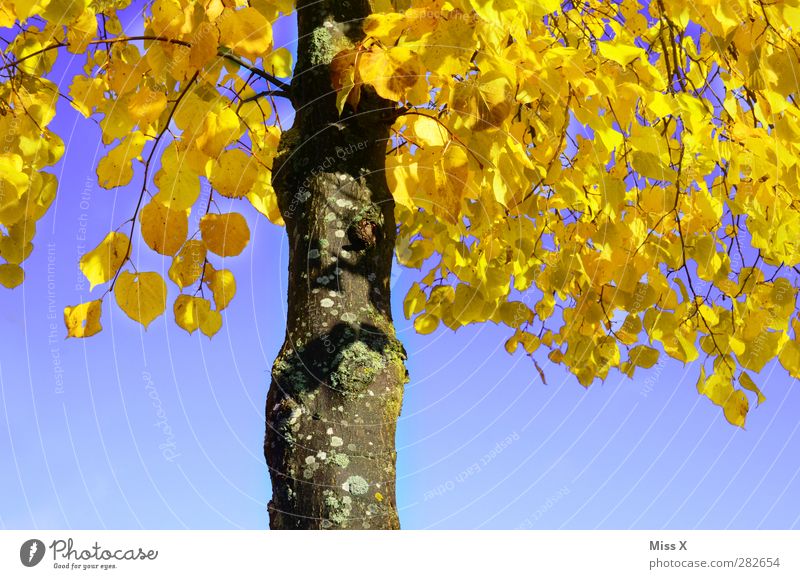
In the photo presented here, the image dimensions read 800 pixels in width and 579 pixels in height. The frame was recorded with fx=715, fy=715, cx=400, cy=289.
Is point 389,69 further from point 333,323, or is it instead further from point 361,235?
point 333,323

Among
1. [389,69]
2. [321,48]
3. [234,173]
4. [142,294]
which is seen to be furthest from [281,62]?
[389,69]

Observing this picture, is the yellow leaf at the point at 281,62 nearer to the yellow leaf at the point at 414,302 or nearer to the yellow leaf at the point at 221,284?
the yellow leaf at the point at 221,284

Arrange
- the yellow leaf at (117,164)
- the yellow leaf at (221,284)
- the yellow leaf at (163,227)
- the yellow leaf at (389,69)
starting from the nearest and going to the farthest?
the yellow leaf at (389,69) → the yellow leaf at (163,227) → the yellow leaf at (117,164) → the yellow leaf at (221,284)

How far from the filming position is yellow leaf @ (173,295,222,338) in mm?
2164

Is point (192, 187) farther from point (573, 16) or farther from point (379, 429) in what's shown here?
point (573, 16)

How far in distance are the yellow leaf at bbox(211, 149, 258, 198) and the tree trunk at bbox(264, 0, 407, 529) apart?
3.9 inches

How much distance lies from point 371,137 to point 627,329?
181 cm

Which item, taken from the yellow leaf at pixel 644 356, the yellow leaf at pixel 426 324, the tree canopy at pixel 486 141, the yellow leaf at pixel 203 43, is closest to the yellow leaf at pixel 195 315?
the tree canopy at pixel 486 141

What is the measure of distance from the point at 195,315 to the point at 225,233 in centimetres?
32

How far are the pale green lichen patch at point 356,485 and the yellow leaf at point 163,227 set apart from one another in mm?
836

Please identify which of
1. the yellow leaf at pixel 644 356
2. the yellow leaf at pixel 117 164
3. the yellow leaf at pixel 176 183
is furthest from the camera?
the yellow leaf at pixel 644 356

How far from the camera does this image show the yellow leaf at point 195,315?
2.16m

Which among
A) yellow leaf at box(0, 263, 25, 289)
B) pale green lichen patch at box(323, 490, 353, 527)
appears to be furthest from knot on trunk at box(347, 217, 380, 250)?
yellow leaf at box(0, 263, 25, 289)
